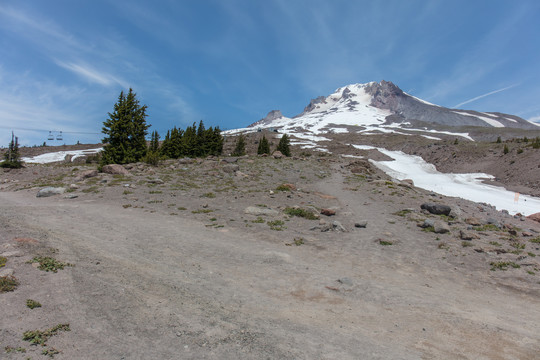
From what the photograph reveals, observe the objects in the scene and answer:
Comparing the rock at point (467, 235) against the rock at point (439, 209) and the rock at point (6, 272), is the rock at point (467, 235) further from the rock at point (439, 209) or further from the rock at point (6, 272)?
the rock at point (6, 272)

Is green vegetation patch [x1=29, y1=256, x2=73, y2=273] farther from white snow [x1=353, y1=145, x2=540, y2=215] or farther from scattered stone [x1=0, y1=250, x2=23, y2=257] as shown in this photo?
white snow [x1=353, y1=145, x2=540, y2=215]

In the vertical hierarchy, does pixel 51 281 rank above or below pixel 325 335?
above

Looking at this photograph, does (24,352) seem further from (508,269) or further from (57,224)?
(508,269)

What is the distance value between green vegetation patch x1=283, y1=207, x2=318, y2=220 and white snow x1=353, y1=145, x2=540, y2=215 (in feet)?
77.1

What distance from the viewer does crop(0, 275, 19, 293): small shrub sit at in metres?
5.89

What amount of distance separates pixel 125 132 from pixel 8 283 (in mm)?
35412

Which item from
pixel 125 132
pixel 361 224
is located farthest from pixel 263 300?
pixel 125 132

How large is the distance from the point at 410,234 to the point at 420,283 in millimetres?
6207

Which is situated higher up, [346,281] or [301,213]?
[301,213]

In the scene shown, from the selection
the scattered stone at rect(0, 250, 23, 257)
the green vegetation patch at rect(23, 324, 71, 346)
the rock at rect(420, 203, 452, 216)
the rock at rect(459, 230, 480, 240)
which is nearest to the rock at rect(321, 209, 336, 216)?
the rock at rect(459, 230, 480, 240)

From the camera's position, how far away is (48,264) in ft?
24.1

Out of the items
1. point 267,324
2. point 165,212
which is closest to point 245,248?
point 267,324

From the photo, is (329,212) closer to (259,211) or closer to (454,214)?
(259,211)

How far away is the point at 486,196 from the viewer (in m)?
33.8
